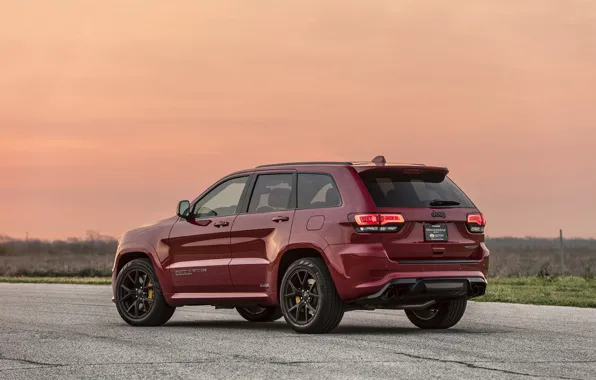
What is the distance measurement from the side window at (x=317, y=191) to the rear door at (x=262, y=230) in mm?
120

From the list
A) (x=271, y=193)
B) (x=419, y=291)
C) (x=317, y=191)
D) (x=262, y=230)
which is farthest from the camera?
(x=271, y=193)

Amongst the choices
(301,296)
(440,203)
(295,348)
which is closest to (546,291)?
(440,203)

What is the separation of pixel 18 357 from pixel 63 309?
7276 millimetres

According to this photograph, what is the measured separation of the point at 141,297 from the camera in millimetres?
14359

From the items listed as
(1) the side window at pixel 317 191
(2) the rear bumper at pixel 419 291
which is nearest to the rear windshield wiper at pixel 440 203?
(2) the rear bumper at pixel 419 291

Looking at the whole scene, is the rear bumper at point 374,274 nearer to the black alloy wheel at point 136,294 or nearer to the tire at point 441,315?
the tire at point 441,315

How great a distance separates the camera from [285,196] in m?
13.0

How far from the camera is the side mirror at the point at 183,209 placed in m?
13.9

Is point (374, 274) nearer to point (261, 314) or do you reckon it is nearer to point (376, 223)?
point (376, 223)

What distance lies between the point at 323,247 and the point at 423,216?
120cm

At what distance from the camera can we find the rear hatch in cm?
1206

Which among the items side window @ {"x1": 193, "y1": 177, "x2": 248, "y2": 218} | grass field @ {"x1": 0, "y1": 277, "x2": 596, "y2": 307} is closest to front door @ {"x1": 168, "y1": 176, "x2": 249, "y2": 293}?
side window @ {"x1": 193, "y1": 177, "x2": 248, "y2": 218}

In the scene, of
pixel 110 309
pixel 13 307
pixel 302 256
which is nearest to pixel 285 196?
pixel 302 256

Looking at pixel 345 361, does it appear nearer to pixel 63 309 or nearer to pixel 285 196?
pixel 285 196
